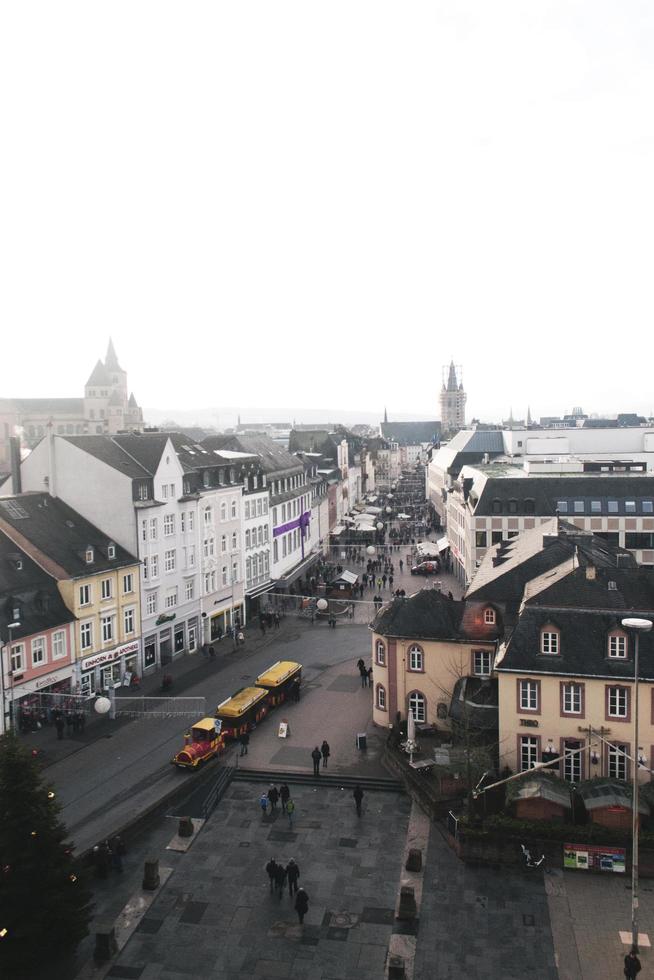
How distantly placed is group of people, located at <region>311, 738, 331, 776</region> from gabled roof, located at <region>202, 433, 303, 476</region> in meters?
36.5

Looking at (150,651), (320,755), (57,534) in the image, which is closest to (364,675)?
(320,755)

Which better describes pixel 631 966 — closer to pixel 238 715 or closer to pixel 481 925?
pixel 481 925

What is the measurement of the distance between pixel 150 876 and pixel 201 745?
9.96 m

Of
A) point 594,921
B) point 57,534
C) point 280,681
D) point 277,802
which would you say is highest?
point 57,534

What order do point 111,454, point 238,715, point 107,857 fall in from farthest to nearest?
1. point 111,454
2. point 238,715
3. point 107,857

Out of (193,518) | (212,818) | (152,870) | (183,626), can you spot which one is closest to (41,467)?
(193,518)

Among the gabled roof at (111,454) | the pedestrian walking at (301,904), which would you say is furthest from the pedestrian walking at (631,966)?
the gabled roof at (111,454)

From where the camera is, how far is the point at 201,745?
37.2 m

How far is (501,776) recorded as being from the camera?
34.0 meters

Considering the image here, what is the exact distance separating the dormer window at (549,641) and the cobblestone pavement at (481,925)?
927 cm

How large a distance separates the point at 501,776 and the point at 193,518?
100ft

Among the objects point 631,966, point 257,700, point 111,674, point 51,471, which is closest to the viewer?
point 631,966

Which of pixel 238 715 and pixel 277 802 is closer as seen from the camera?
pixel 277 802

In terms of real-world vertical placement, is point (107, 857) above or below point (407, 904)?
above
